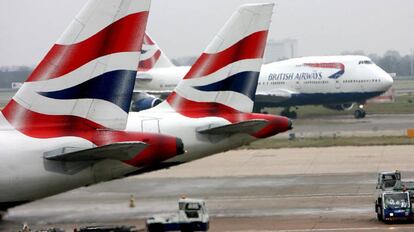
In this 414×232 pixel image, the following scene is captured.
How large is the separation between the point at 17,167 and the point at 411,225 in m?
15.5

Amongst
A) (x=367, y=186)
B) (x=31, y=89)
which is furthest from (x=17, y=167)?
(x=367, y=186)

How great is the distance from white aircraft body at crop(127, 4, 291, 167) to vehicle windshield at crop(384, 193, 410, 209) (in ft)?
17.0

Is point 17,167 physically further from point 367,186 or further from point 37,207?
point 367,186

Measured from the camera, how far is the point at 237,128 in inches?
1410

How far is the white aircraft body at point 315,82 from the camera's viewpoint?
97125 millimetres

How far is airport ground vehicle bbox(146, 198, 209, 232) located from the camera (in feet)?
91.1

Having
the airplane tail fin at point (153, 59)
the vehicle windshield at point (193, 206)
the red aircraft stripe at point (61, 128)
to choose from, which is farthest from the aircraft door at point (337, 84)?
the red aircraft stripe at point (61, 128)

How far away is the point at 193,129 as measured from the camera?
118ft

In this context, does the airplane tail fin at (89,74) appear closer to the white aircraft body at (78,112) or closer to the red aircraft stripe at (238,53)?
the white aircraft body at (78,112)

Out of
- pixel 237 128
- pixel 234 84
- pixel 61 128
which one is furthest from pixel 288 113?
pixel 61 128

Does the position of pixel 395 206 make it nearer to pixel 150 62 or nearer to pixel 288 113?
pixel 288 113

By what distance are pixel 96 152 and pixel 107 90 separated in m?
1.64

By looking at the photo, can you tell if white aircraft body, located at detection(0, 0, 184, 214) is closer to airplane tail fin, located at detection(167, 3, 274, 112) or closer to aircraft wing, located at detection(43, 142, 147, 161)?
aircraft wing, located at detection(43, 142, 147, 161)

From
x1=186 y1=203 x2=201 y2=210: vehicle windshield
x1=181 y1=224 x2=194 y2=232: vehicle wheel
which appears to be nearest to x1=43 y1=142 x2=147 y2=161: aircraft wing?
x1=181 y1=224 x2=194 y2=232: vehicle wheel
